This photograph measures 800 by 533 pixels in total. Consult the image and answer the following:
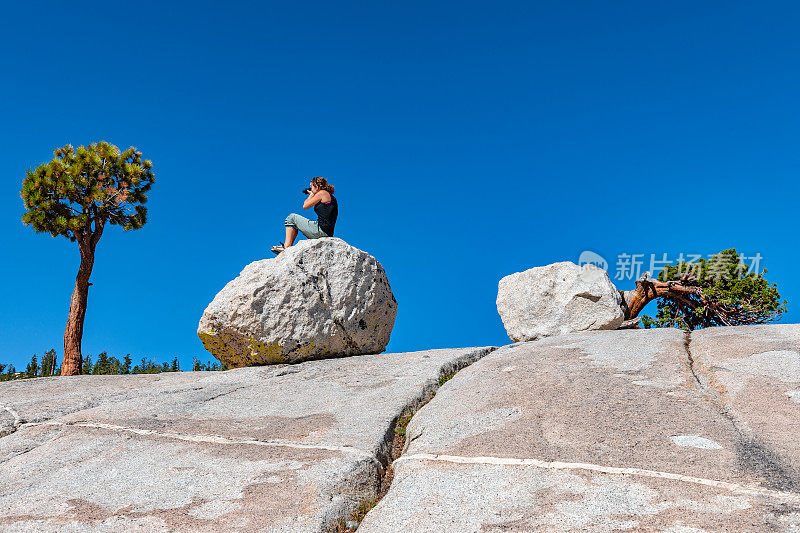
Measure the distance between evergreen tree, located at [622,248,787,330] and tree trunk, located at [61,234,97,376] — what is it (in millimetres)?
18640

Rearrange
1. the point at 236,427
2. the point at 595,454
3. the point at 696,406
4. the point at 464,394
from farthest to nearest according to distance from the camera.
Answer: the point at 464,394
the point at 236,427
the point at 696,406
the point at 595,454

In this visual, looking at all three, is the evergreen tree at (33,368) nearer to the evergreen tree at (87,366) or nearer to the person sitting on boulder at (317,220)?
the evergreen tree at (87,366)

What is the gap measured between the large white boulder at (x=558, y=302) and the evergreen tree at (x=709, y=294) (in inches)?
283

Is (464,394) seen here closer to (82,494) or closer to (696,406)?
(696,406)

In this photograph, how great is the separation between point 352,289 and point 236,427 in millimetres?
5370

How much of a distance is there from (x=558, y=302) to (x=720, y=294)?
10.8 meters

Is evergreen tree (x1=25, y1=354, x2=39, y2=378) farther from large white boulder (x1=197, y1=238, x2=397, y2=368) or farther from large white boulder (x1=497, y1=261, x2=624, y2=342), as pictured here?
large white boulder (x1=497, y1=261, x2=624, y2=342)

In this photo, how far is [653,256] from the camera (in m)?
19.4

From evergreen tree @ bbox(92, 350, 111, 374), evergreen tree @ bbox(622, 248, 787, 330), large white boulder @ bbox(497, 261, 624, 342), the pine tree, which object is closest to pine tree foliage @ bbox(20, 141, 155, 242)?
the pine tree

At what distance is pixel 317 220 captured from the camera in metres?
13.2

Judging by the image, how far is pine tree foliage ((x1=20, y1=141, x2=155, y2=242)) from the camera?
62.3 feet

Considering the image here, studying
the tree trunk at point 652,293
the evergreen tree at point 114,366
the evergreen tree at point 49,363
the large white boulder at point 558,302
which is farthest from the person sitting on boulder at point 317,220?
the tree trunk at point 652,293

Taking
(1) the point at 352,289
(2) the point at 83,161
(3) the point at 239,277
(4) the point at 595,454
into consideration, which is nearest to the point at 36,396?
(3) the point at 239,277

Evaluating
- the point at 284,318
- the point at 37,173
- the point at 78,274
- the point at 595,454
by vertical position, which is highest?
the point at 37,173
